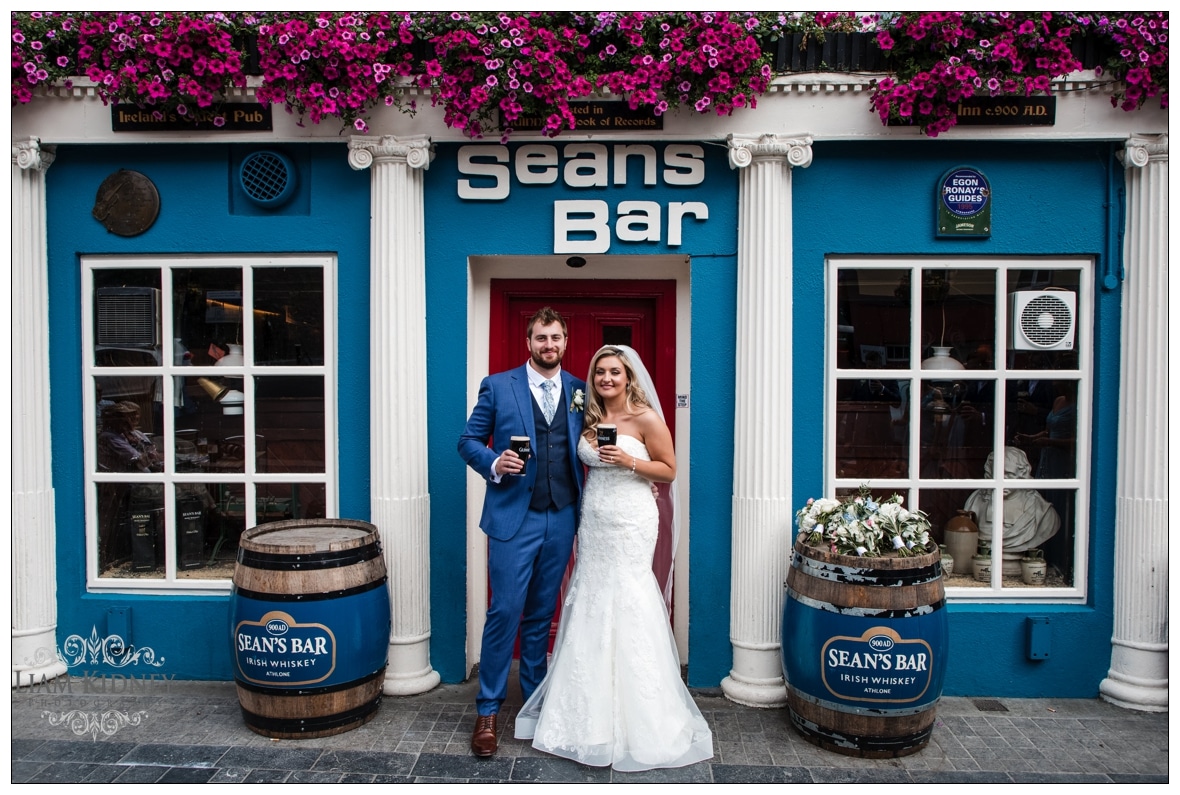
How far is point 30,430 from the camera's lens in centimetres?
423

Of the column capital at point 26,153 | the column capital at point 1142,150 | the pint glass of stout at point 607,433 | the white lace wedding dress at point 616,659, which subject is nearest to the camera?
the pint glass of stout at point 607,433

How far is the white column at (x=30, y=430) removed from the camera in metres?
4.20

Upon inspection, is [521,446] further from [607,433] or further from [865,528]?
[865,528]

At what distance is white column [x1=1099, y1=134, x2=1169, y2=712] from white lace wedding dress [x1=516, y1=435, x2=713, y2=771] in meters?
2.53

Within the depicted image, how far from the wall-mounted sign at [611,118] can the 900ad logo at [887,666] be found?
2866 mm

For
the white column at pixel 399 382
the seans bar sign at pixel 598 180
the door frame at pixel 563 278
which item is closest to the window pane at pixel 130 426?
the white column at pixel 399 382

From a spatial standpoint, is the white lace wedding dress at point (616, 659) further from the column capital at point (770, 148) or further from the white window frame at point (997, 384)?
the column capital at point (770, 148)

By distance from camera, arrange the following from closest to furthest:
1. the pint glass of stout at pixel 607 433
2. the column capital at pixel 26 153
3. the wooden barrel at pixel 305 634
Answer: the pint glass of stout at pixel 607 433 < the wooden barrel at pixel 305 634 < the column capital at pixel 26 153

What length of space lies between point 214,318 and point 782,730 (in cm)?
394

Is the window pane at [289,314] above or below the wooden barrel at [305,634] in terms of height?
above

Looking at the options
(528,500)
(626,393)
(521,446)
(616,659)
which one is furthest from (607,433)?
(616,659)

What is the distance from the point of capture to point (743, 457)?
13.5 ft

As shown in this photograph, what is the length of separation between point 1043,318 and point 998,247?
0.49 m

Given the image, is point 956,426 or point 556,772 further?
point 956,426
